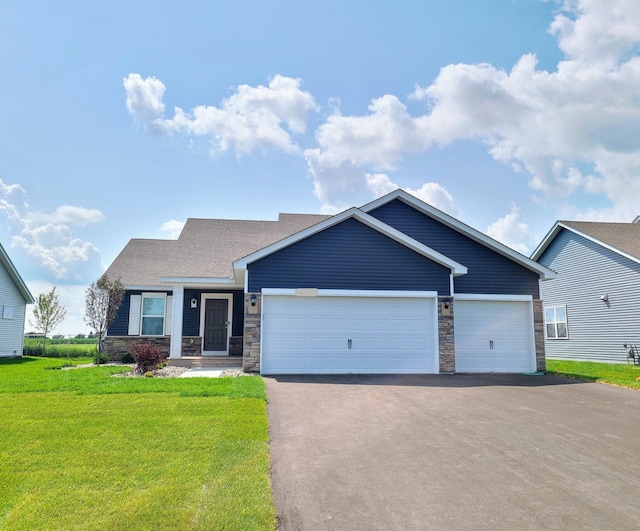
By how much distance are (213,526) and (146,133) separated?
1322 centimetres

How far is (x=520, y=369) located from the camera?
1423 cm

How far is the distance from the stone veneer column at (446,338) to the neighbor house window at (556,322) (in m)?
10.7

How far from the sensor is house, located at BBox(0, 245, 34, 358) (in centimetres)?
2020

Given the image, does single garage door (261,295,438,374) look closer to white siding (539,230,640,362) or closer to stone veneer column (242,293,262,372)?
stone veneer column (242,293,262,372)

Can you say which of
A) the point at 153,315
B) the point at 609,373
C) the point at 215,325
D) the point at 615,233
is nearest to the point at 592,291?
the point at 615,233

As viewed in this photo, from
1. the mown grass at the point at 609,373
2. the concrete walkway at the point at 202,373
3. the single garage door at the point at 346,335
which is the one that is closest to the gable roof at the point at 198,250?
the concrete walkway at the point at 202,373

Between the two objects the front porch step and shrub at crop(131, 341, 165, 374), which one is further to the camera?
the front porch step

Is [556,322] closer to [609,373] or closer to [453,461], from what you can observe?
[609,373]

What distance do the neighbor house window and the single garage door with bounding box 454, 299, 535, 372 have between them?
25.9 feet

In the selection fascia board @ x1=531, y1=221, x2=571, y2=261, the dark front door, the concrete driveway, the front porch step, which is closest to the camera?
the concrete driveway

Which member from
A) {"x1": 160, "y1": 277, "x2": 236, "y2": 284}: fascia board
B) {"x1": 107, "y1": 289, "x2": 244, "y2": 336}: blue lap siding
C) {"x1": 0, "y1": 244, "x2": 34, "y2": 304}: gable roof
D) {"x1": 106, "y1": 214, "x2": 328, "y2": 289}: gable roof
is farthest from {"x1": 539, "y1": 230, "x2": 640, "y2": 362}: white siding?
{"x1": 0, "y1": 244, "x2": 34, "y2": 304}: gable roof

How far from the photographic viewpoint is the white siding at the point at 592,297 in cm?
1755

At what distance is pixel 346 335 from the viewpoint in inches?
500

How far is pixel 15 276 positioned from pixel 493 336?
21433mm
